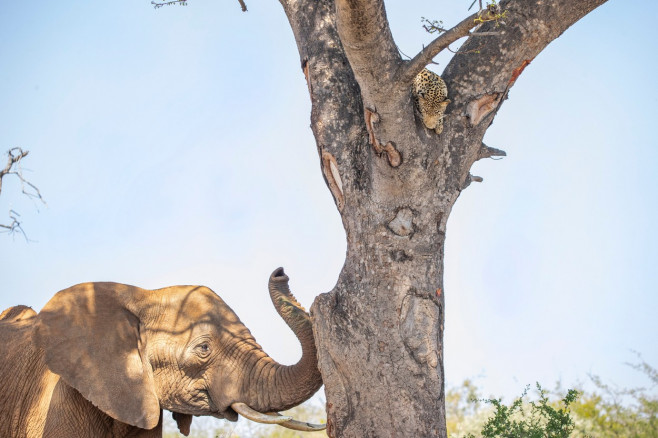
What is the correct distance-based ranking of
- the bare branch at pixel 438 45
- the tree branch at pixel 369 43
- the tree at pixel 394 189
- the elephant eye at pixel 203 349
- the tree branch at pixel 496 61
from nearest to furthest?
the bare branch at pixel 438 45 < the tree branch at pixel 369 43 < the tree at pixel 394 189 < the tree branch at pixel 496 61 < the elephant eye at pixel 203 349

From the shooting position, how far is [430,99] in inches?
203

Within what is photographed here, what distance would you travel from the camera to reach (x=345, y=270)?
5.45 meters

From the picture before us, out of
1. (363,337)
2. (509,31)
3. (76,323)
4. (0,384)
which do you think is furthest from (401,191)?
(0,384)

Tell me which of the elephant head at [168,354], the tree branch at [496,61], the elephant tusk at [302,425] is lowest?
the elephant tusk at [302,425]

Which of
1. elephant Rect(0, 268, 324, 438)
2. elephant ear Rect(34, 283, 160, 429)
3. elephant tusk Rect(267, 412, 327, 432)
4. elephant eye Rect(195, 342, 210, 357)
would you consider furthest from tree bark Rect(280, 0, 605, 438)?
elephant ear Rect(34, 283, 160, 429)

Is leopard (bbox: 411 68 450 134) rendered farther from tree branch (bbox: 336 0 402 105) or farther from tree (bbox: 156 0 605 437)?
tree branch (bbox: 336 0 402 105)

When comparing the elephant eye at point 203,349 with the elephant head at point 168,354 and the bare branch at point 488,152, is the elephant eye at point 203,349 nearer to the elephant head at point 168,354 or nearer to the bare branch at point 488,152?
the elephant head at point 168,354

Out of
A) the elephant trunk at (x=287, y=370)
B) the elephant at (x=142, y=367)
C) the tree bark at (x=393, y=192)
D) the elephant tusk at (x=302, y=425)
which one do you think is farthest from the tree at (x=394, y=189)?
the elephant at (x=142, y=367)

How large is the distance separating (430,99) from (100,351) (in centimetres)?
341

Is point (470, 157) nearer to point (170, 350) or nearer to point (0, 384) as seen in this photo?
point (170, 350)

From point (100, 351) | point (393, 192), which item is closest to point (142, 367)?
point (100, 351)

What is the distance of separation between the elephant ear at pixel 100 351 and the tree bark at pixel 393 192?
5.78 ft

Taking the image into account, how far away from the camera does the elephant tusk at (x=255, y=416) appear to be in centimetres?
607

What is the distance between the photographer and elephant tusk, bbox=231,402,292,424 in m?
6.07
